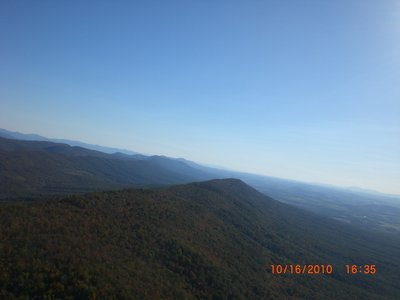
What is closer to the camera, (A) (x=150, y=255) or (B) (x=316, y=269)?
(A) (x=150, y=255)

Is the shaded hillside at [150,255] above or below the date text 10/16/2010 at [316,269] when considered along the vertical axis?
above

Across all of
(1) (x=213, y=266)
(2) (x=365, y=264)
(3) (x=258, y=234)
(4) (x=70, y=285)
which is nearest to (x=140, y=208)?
(1) (x=213, y=266)

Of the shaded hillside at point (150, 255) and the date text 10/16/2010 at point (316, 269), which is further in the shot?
the date text 10/16/2010 at point (316, 269)

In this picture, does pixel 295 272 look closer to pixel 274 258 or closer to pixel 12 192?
pixel 274 258

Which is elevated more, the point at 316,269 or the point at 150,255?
the point at 150,255
